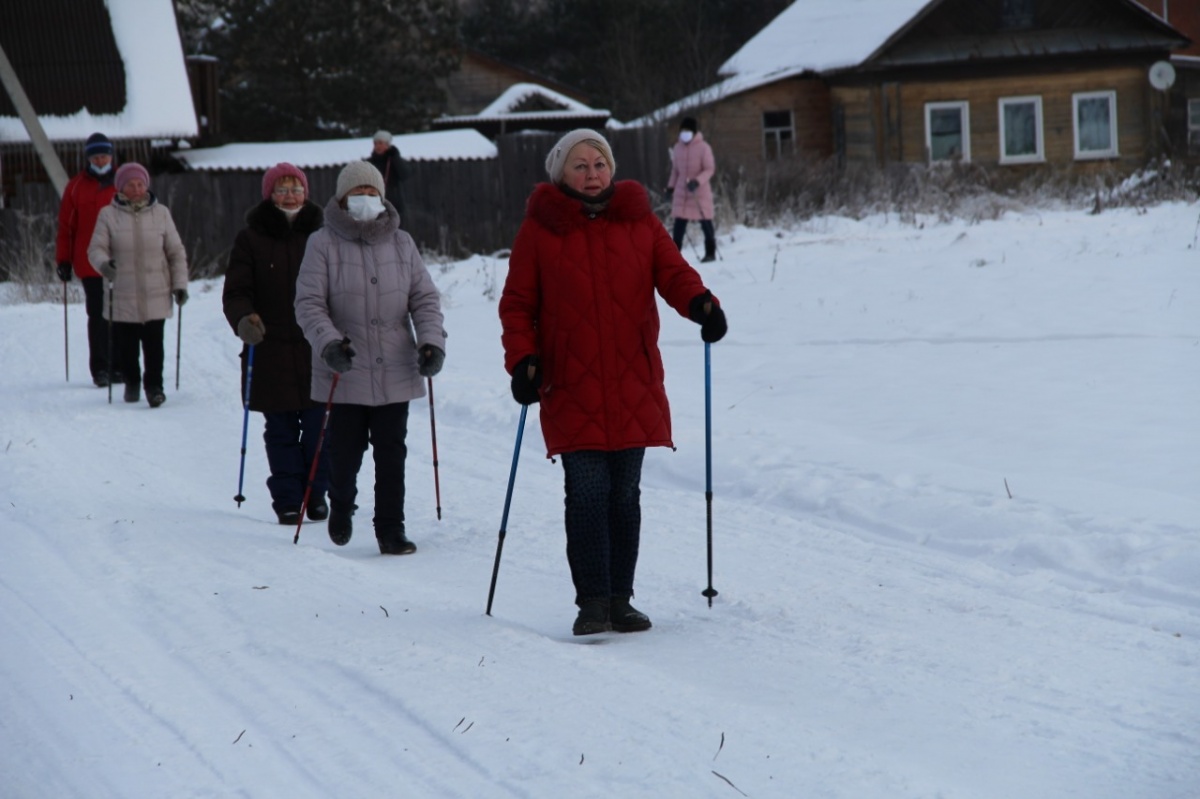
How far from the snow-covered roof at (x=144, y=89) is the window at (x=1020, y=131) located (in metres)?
17.1

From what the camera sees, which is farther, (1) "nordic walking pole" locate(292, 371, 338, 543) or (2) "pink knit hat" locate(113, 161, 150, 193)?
(2) "pink knit hat" locate(113, 161, 150, 193)

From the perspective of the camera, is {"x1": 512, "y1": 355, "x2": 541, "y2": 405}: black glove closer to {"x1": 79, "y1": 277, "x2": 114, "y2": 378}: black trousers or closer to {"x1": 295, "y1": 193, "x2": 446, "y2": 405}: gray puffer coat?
{"x1": 295, "y1": 193, "x2": 446, "y2": 405}: gray puffer coat

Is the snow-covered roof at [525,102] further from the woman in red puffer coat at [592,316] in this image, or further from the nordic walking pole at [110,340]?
the woman in red puffer coat at [592,316]

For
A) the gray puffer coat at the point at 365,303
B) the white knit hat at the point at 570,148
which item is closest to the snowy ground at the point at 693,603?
the gray puffer coat at the point at 365,303

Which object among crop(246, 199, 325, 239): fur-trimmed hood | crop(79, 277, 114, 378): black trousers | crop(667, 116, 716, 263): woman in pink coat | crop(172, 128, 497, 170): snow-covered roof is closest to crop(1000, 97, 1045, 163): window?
crop(172, 128, 497, 170): snow-covered roof

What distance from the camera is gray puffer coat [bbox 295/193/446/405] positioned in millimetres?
6281

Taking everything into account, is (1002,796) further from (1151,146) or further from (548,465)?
(1151,146)

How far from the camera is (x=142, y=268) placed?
1058 centimetres

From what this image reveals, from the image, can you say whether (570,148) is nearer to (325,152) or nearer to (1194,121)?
(325,152)

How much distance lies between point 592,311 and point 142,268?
6632 millimetres

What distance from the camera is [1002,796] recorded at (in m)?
3.43

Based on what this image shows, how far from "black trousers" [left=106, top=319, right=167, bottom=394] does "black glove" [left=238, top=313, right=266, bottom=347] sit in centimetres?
388

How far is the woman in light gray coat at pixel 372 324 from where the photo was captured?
20.6ft

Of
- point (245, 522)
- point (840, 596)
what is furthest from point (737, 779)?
point (245, 522)
